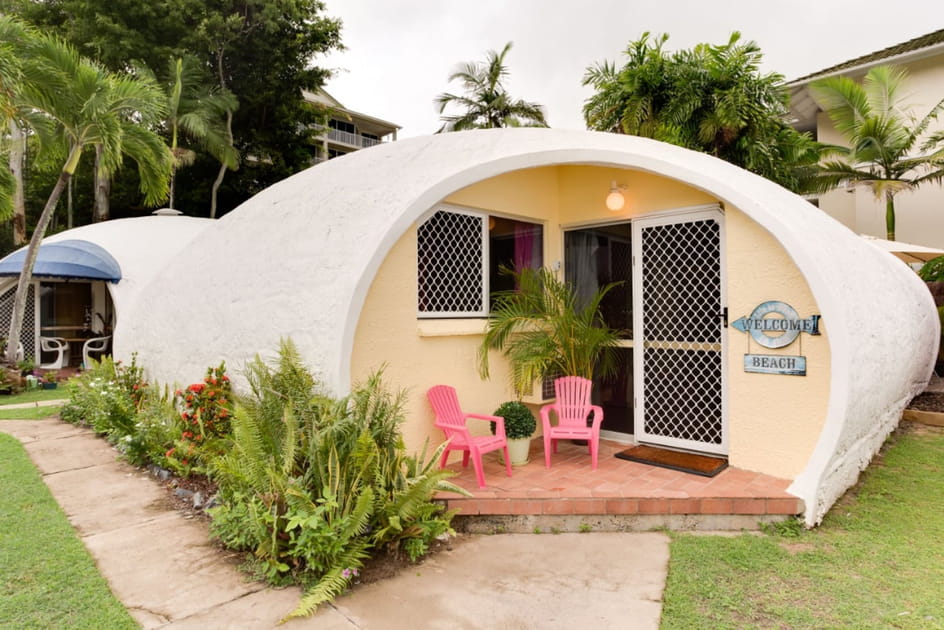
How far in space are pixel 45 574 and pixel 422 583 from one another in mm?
2522

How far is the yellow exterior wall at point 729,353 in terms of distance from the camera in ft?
16.4

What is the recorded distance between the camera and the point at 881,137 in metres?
15.4

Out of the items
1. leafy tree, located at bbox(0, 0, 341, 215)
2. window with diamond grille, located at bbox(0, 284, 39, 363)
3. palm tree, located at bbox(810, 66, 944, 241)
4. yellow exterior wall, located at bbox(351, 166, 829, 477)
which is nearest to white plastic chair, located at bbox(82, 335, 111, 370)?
window with diamond grille, located at bbox(0, 284, 39, 363)

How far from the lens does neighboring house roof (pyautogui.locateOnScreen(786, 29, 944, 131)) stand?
54.1 ft

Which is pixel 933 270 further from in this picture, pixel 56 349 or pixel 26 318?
pixel 26 318

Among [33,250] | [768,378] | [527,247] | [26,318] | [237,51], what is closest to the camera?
[768,378]

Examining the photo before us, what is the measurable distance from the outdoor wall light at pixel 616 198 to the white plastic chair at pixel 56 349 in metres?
14.0

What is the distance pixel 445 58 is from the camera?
23859 mm

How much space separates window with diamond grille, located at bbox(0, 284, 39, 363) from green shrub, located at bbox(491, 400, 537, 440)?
1413cm

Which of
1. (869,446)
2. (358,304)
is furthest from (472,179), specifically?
(869,446)

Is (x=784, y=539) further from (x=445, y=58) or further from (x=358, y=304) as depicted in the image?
(x=445, y=58)

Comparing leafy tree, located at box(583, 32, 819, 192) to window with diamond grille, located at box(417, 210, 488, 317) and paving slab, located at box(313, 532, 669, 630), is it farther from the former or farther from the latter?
paving slab, located at box(313, 532, 669, 630)

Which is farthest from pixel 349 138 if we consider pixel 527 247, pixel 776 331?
pixel 776 331

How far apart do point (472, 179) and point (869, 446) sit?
5071mm
